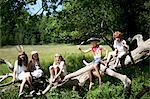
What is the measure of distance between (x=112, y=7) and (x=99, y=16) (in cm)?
106

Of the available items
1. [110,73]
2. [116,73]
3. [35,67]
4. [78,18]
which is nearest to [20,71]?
[35,67]

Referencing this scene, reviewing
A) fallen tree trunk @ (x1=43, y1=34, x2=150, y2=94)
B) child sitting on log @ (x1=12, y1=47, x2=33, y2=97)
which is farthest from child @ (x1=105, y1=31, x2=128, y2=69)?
child sitting on log @ (x1=12, y1=47, x2=33, y2=97)

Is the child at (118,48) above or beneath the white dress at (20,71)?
above

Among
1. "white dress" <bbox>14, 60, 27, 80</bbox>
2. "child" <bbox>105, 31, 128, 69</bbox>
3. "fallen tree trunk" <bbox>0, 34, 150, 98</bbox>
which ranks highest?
"child" <bbox>105, 31, 128, 69</bbox>

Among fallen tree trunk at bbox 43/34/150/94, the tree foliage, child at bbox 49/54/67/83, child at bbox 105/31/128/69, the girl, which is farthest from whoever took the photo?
the tree foliage

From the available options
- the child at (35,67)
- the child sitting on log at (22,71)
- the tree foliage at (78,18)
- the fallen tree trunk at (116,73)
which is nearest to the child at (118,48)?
the fallen tree trunk at (116,73)

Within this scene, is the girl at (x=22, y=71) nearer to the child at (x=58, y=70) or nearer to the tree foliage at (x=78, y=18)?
the child at (x=58, y=70)

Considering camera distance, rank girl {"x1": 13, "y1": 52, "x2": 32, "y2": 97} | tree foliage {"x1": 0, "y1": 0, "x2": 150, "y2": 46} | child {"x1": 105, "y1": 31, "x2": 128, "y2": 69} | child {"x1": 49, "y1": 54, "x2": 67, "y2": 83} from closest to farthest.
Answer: girl {"x1": 13, "y1": 52, "x2": 32, "y2": 97}, child {"x1": 49, "y1": 54, "x2": 67, "y2": 83}, child {"x1": 105, "y1": 31, "x2": 128, "y2": 69}, tree foliage {"x1": 0, "y1": 0, "x2": 150, "y2": 46}

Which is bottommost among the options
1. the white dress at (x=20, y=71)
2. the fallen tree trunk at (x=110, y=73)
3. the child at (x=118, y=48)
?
the fallen tree trunk at (x=110, y=73)

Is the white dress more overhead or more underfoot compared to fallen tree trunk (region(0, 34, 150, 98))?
more overhead

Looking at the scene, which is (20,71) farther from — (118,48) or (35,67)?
(118,48)

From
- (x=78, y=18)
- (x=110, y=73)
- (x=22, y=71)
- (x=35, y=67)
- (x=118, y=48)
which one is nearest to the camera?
(x=110, y=73)

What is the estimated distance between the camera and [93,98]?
11.3m

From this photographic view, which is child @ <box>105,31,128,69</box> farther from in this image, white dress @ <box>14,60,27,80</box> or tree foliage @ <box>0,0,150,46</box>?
tree foliage @ <box>0,0,150,46</box>
